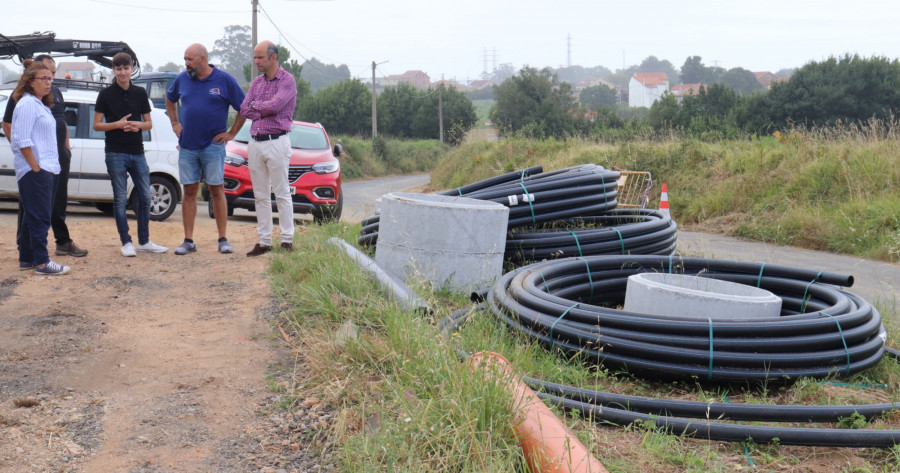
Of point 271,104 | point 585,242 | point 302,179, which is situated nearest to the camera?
point 585,242

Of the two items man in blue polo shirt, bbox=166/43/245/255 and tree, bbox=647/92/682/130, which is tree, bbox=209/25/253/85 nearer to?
tree, bbox=647/92/682/130

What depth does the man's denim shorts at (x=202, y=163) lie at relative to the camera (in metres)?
7.72

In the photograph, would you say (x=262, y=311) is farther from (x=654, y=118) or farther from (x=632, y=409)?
(x=654, y=118)

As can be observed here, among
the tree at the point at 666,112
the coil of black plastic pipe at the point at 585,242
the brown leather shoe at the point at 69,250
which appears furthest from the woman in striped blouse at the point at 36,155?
the tree at the point at 666,112

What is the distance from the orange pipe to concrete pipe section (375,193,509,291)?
9.72ft

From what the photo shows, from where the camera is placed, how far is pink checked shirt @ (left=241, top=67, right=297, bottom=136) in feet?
24.4

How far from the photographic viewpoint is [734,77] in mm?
106125

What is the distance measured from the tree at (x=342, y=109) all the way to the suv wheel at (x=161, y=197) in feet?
155

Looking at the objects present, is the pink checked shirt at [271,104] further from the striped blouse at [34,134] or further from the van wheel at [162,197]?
the van wheel at [162,197]

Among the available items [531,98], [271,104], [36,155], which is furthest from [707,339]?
[531,98]

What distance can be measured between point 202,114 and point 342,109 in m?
51.5

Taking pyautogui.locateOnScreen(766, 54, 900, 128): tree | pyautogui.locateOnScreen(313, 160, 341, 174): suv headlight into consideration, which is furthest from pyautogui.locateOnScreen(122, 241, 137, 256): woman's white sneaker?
pyautogui.locateOnScreen(766, 54, 900, 128): tree

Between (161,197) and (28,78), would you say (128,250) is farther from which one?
(161,197)

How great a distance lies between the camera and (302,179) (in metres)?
12.4
